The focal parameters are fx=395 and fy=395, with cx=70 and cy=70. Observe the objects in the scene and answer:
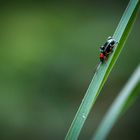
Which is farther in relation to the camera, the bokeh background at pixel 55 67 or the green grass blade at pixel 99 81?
the bokeh background at pixel 55 67

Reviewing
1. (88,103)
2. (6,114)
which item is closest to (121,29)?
(88,103)

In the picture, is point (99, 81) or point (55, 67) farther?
point (55, 67)

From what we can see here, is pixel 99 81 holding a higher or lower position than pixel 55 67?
higher

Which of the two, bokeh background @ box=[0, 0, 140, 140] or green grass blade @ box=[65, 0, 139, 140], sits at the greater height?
green grass blade @ box=[65, 0, 139, 140]

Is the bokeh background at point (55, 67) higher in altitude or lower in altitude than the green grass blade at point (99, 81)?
lower

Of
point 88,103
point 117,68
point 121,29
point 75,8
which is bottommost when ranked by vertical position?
point 117,68

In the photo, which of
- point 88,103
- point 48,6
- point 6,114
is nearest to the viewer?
point 88,103

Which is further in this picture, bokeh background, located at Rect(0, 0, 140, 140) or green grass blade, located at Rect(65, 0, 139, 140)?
bokeh background, located at Rect(0, 0, 140, 140)

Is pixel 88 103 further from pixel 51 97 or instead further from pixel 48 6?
pixel 48 6
